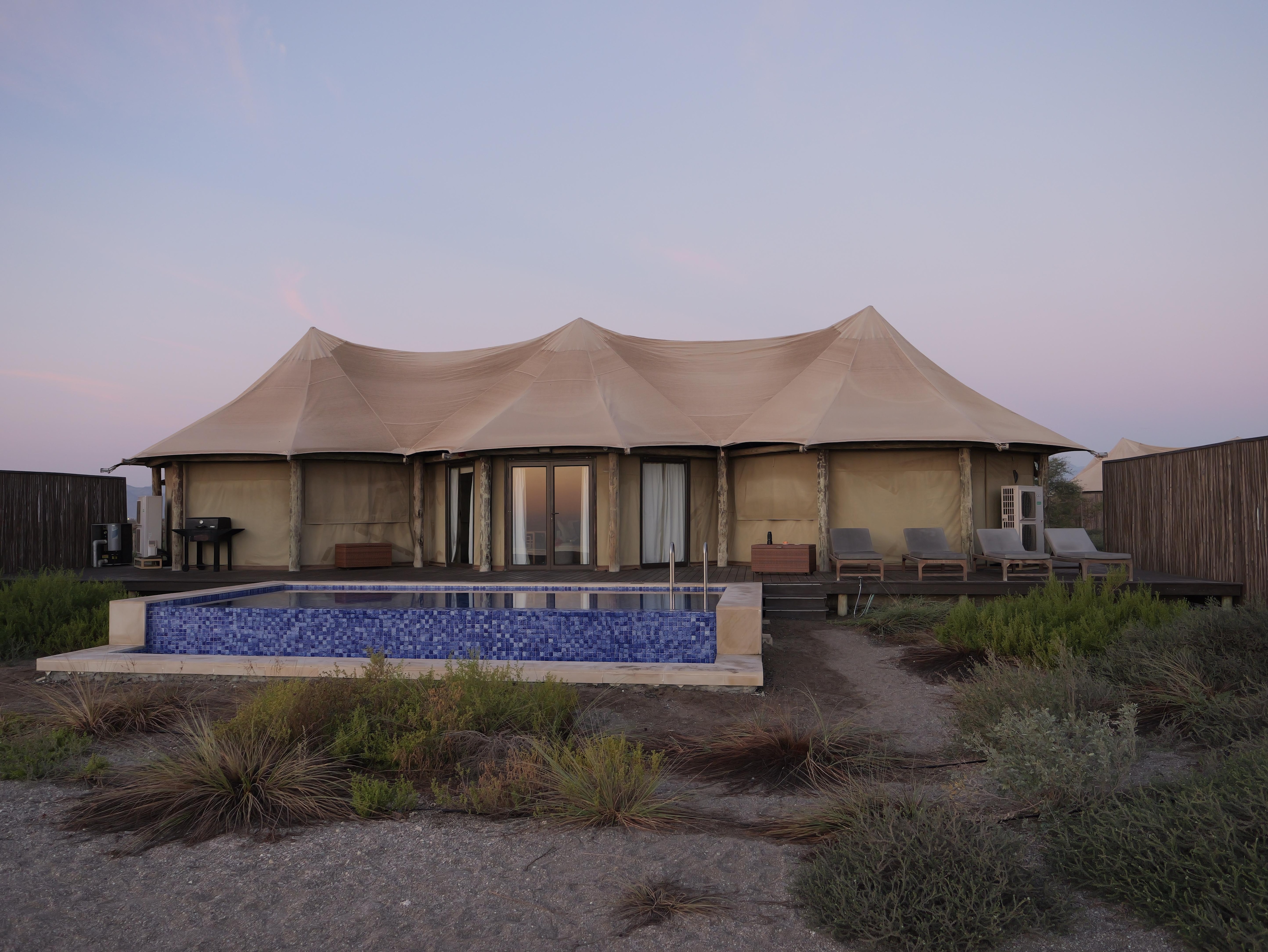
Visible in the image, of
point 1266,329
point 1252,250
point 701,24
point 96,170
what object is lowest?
point 1266,329

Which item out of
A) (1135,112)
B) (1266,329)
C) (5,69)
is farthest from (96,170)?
(1266,329)

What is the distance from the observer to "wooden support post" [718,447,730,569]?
13172 mm

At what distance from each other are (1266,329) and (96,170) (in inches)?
850

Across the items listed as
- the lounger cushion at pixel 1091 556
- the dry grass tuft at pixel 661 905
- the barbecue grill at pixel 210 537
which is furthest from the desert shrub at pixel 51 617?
the lounger cushion at pixel 1091 556

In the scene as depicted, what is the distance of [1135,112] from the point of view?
12805 mm

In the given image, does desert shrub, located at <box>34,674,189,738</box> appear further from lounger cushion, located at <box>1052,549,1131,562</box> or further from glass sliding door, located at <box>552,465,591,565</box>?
lounger cushion, located at <box>1052,549,1131,562</box>

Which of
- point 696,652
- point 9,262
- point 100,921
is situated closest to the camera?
point 100,921

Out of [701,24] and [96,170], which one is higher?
[701,24]

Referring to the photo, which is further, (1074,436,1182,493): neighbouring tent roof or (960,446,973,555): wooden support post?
(1074,436,1182,493): neighbouring tent roof

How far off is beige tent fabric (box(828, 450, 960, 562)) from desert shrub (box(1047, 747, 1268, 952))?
31.0ft

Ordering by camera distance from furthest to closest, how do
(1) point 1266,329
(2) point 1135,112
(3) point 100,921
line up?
(1) point 1266,329, (2) point 1135,112, (3) point 100,921

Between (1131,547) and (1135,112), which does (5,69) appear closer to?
(1135,112)

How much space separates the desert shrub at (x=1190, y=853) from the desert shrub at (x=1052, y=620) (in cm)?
315

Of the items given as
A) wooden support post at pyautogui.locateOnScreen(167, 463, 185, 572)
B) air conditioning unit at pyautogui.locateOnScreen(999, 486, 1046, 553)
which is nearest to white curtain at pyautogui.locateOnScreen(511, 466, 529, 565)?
wooden support post at pyautogui.locateOnScreen(167, 463, 185, 572)
